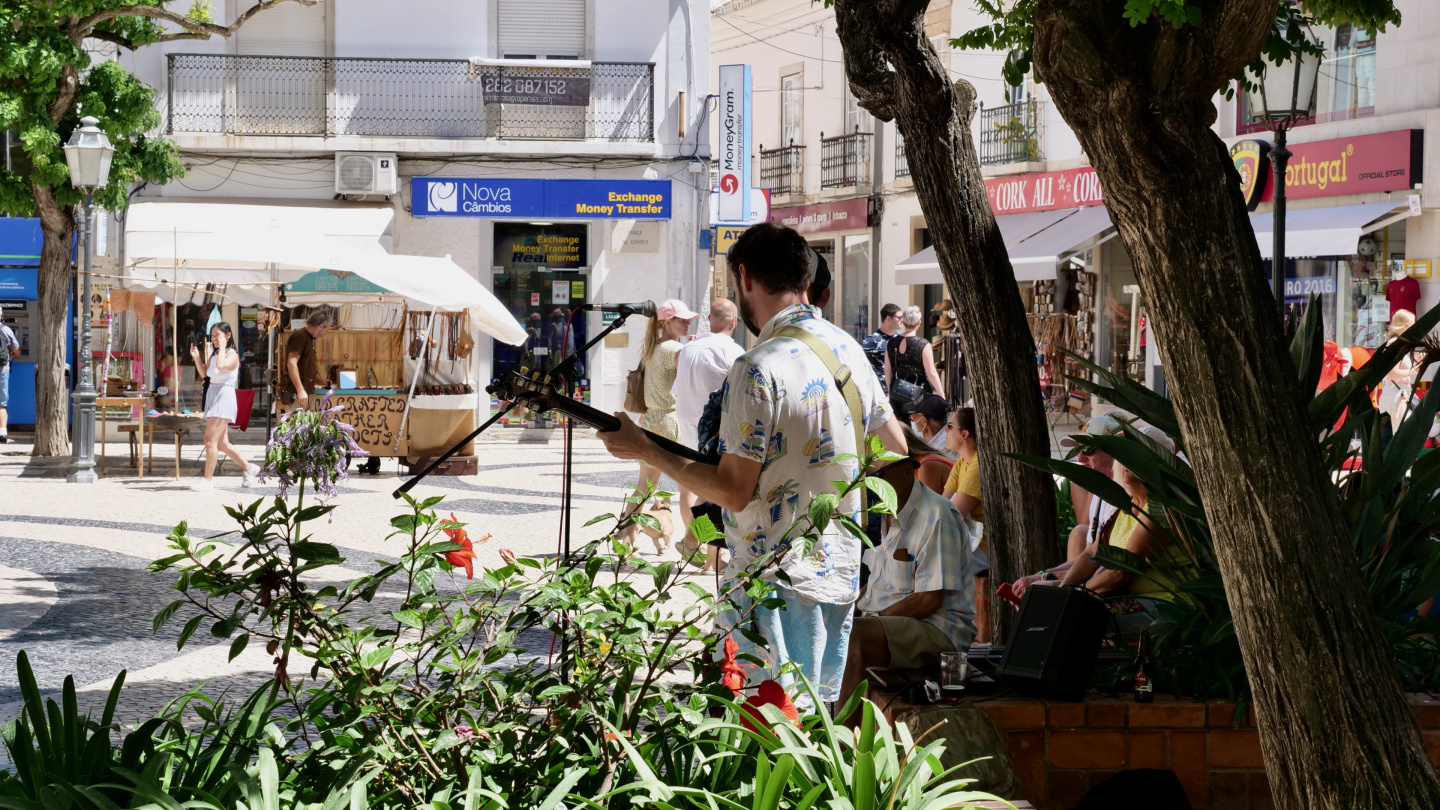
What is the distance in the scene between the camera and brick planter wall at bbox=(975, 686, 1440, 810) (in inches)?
144

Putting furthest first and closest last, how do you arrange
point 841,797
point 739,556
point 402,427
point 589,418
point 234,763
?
point 402,427
point 739,556
point 589,418
point 234,763
point 841,797

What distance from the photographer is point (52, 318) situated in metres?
16.2

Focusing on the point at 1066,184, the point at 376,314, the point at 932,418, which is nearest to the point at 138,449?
the point at 376,314

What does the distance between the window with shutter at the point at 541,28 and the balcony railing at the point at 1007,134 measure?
7194 millimetres

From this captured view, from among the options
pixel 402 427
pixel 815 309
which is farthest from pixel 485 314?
pixel 815 309

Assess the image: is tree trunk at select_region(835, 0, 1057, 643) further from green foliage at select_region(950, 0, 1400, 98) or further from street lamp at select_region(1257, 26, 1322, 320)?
street lamp at select_region(1257, 26, 1322, 320)

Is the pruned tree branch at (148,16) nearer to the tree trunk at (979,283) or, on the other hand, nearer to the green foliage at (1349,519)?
the tree trunk at (979,283)

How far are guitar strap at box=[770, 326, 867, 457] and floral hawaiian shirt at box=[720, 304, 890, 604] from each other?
3 cm

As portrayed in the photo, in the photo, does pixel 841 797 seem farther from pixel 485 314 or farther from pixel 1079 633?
pixel 485 314

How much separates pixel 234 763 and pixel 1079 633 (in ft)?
6.64

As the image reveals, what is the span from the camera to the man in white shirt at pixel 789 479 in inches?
135

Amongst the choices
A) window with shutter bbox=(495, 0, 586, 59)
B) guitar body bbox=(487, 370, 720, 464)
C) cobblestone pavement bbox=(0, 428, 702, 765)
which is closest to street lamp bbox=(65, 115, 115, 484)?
cobblestone pavement bbox=(0, 428, 702, 765)

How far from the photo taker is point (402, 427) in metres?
15.4

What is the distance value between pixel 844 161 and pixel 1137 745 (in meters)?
29.3
